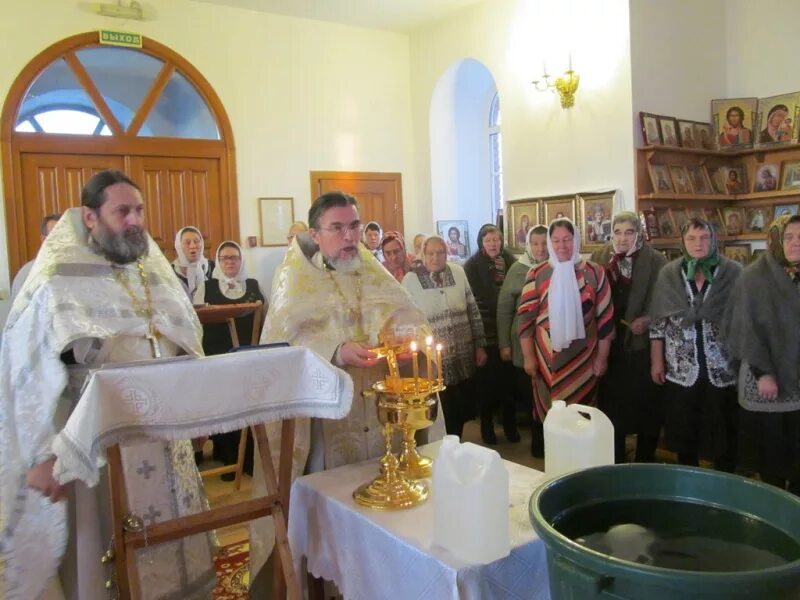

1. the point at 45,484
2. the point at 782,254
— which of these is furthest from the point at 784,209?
the point at 45,484

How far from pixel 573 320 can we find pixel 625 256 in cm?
62

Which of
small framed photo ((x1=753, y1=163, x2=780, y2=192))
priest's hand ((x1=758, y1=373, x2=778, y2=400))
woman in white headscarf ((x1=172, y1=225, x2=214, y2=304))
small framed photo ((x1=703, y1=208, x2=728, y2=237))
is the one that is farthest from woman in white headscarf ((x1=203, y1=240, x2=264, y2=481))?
small framed photo ((x1=753, y1=163, x2=780, y2=192))

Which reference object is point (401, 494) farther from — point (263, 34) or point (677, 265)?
point (263, 34)

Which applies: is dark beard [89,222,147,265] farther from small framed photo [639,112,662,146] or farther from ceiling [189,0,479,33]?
ceiling [189,0,479,33]

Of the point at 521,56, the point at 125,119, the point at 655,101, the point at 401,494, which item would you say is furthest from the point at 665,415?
the point at 125,119

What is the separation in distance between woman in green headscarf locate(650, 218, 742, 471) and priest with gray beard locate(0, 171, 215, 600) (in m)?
2.45

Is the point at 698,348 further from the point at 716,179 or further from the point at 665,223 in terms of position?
the point at 716,179

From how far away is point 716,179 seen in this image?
583 centimetres

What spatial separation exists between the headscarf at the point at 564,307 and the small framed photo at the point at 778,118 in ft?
8.84

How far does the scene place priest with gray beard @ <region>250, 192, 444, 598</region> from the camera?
237 cm

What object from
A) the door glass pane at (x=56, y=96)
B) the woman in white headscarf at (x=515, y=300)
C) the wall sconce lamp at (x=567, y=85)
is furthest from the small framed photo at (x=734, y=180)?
the door glass pane at (x=56, y=96)

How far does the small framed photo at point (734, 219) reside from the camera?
5781 millimetres

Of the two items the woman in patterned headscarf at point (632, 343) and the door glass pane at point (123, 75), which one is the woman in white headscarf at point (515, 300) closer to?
the woman in patterned headscarf at point (632, 343)

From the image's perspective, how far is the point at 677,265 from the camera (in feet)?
12.2
